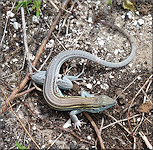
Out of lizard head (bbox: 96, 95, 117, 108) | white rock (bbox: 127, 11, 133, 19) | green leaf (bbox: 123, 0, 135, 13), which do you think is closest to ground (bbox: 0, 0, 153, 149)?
white rock (bbox: 127, 11, 133, 19)

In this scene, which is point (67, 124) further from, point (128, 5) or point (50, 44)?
point (128, 5)

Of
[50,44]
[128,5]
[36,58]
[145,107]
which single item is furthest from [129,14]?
[36,58]

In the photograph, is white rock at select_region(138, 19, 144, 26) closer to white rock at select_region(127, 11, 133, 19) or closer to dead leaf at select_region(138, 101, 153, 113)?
white rock at select_region(127, 11, 133, 19)

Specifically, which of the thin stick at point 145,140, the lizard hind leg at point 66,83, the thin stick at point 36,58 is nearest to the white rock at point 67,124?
the lizard hind leg at point 66,83

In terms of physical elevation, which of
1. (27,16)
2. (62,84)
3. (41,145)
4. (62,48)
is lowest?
(41,145)

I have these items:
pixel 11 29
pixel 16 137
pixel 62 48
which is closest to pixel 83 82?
pixel 62 48

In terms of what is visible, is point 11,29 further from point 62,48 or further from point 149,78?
point 149,78
